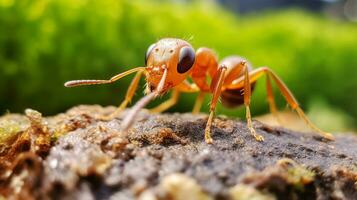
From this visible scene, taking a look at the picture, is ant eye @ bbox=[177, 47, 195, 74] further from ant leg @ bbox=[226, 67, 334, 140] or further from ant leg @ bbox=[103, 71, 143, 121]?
ant leg @ bbox=[226, 67, 334, 140]

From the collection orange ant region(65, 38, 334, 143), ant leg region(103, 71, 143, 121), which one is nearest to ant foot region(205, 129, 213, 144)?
orange ant region(65, 38, 334, 143)

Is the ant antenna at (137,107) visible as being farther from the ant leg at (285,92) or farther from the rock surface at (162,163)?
the ant leg at (285,92)

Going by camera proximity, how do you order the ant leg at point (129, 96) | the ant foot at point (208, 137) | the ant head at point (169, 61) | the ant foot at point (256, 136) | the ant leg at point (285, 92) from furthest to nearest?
the ant leg at point (285, 92)
the ant leg at point (129, 96)
the ant head at point (169, 61)
the ant foot at point (256, 136)
the ant foot at point (208, 137)

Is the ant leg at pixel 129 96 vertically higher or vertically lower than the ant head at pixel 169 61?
lower

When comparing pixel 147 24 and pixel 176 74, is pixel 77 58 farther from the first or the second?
pixel 176 74

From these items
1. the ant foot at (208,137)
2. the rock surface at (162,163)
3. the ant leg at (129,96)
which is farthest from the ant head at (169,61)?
the ant leg at (129,96)

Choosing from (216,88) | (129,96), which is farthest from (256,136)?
(129,96)

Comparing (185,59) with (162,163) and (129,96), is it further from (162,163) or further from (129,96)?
(162,163)

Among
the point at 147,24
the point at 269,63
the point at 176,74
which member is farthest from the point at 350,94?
the point at 176,74
